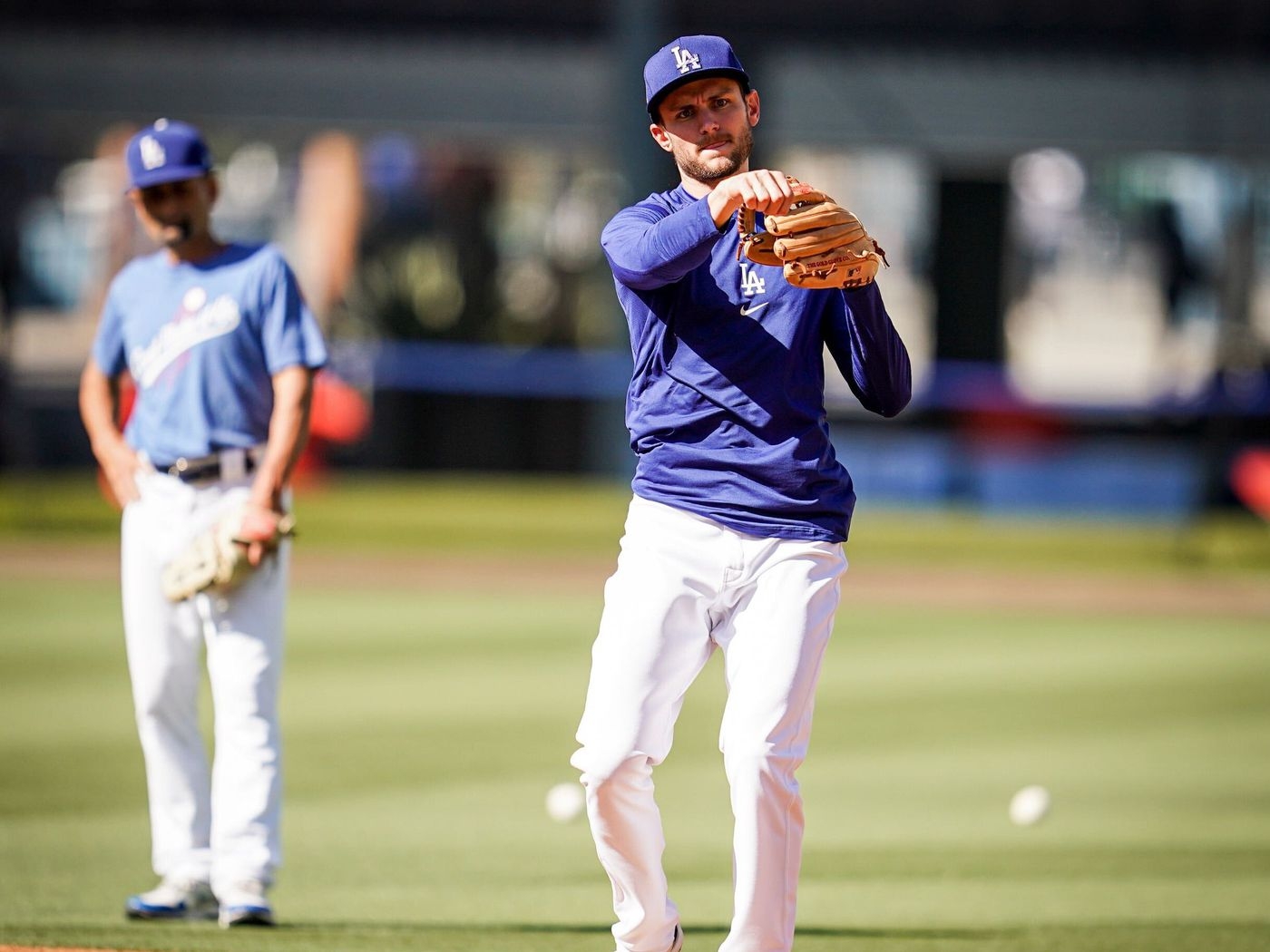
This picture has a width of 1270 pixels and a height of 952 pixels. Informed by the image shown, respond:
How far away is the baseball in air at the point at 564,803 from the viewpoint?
281 inches

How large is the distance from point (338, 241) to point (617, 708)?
48.6ft

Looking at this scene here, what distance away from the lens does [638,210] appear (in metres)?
4.43

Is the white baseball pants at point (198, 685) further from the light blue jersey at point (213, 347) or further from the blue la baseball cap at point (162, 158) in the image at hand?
the blue la baseball cap at point (162, 158)

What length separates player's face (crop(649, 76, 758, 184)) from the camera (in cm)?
435

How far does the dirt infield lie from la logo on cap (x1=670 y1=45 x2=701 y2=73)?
9631mm

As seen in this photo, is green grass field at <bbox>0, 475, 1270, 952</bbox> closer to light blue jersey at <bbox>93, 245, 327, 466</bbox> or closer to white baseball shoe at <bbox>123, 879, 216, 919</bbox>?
white baseball shoe at <bbox>123, 879, 216, 919</bbox>

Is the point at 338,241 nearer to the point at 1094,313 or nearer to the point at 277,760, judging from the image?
the point at 1094,313

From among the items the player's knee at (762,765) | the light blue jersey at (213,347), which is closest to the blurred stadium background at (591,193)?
the light blue jersey at (213,347)

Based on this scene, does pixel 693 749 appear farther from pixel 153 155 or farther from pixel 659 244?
pixel 659 244

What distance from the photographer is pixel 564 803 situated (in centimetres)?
713

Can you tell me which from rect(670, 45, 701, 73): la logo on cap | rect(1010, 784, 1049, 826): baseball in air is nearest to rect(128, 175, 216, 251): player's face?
rect(670, 45, 701, 73): la logo on cap

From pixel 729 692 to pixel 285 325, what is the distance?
6.67ft

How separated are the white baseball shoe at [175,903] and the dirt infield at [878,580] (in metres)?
8.28

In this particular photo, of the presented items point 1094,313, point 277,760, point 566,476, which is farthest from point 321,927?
point 1094,313
